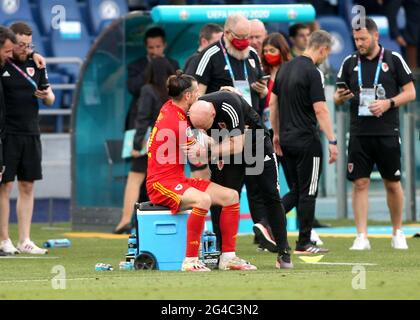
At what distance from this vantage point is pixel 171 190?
37.8ft

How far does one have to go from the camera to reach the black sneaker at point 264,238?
45.4 ft

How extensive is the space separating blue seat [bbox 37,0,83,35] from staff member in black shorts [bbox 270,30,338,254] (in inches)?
376

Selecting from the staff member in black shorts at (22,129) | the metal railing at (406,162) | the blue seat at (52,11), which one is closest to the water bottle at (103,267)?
the staff member in black shorts at (22,129)

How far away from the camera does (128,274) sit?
440 inches

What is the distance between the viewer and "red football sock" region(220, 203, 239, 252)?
38.5ft

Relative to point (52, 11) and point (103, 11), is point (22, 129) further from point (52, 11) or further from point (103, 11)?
point (103, 11)

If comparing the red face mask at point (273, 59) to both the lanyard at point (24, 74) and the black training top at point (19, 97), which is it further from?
the lanyard at point (24, 74)

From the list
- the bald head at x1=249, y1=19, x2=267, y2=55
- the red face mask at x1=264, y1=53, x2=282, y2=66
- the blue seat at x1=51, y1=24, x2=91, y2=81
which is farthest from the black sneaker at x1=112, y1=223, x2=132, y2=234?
the blue seat at x1=51, y1=24, x2=91, y2=81

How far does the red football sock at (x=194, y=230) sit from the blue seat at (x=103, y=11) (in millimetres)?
12352

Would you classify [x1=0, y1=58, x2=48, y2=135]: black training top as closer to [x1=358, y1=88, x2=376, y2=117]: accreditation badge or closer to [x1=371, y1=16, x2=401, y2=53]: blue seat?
[x1=358, y1=88, x2=376, y2=117]: accreditation badge

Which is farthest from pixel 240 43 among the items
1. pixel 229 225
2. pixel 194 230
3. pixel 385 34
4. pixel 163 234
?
pixel 385 34

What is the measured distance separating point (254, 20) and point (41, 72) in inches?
110

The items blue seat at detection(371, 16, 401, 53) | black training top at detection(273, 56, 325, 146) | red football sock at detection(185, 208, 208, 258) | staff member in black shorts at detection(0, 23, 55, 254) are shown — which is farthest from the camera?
blue seat at detection(371, 16, 401, 53)

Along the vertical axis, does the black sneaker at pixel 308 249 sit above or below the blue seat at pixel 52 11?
below
